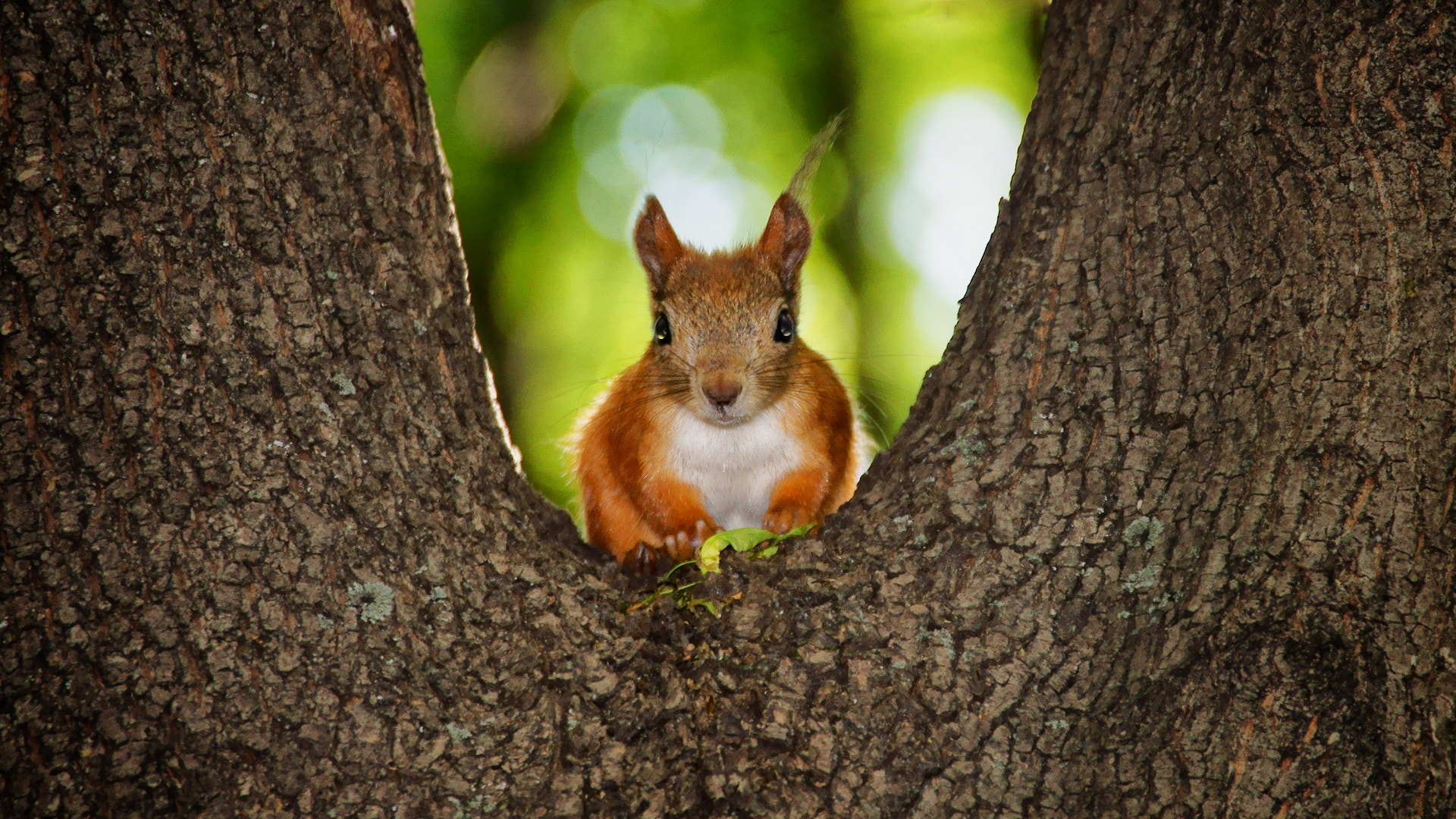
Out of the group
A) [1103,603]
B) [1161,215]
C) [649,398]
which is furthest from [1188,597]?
[649,398]

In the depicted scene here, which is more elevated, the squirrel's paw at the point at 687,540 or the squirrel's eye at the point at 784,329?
the squirrel's eye at the point at 784,329

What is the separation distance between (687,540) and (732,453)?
0.42m

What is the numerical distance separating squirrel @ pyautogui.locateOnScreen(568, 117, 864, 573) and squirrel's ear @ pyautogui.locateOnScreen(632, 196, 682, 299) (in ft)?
0.48

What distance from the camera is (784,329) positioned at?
3.94 m

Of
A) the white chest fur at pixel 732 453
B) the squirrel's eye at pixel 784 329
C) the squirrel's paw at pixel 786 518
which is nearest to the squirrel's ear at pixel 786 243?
the squirrel's eye at pixel 784 329

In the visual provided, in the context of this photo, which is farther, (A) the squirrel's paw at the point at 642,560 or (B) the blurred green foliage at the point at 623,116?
(B) the blurred green foliage at the point at 623,116

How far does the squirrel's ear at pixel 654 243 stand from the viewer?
13.7 feet

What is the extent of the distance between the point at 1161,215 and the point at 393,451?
175 centimetres

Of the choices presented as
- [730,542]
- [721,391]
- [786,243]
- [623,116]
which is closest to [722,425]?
[721,391]

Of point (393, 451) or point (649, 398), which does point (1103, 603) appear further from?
point (649, 398)

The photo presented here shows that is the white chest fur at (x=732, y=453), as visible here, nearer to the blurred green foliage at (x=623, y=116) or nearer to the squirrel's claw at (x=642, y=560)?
the squirrel's claw at (x=642, y=560)

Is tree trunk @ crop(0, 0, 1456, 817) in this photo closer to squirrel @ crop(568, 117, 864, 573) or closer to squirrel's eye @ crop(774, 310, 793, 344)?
squirrel @ crop(568, 117, 864, 573)

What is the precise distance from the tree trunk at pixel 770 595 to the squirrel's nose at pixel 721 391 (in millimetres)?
1210

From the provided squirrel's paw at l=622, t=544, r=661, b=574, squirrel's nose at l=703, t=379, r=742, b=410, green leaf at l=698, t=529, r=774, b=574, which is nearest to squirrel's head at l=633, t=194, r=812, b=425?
squirrel's nose at l=703, t=379, r=742, b=410
